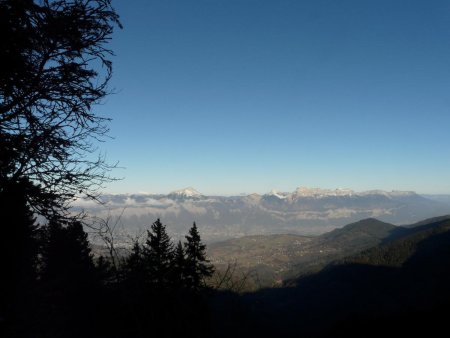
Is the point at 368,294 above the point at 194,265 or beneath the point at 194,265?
beneath

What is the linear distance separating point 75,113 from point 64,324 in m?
21.2

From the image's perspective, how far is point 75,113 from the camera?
297 inches

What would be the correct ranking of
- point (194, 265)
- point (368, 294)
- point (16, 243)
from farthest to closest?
point (368, 294) → point (194, 265) → point (16, 243)

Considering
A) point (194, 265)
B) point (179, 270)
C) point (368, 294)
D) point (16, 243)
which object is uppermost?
point (16, 243)

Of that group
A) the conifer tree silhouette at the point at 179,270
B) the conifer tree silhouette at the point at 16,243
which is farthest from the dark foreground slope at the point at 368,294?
the conifer tree silhouette at the point at 16,243

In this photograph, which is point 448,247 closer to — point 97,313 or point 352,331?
point 352,331

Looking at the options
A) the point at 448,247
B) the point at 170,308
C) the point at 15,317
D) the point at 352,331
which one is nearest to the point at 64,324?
the point at 15,317

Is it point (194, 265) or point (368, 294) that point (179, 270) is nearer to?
point (194, 265)

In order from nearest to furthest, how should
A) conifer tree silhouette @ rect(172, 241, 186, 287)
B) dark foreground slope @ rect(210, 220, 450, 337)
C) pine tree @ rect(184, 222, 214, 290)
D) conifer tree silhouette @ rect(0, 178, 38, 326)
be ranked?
conifer tree silhouette @ rect(0, 178, 38, 326), conifer tree silhouette @ rect(172, 241, 186, 287), pine tree @ rect(184, 222, 214, 290), dark foreground slope @ rect(210, 220, 450, 337)

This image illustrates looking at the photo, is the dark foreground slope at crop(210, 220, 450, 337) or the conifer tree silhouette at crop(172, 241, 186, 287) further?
the dark foreground slope at crop(210, 220, 450, 337)

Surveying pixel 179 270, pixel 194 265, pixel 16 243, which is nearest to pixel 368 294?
pixel 194 265

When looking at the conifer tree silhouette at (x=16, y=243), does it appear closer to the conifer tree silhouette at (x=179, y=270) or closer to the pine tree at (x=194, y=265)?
the conifer tree silhouette at (x=179, y=270)

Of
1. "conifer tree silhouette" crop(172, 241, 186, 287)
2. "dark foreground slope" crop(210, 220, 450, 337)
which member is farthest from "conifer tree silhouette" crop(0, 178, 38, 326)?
"dark foreground slope" crop(210, 220, 450, 337)

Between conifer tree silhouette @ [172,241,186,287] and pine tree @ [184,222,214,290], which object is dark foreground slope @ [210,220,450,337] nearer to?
pine tree @ [184,222,214,290]
